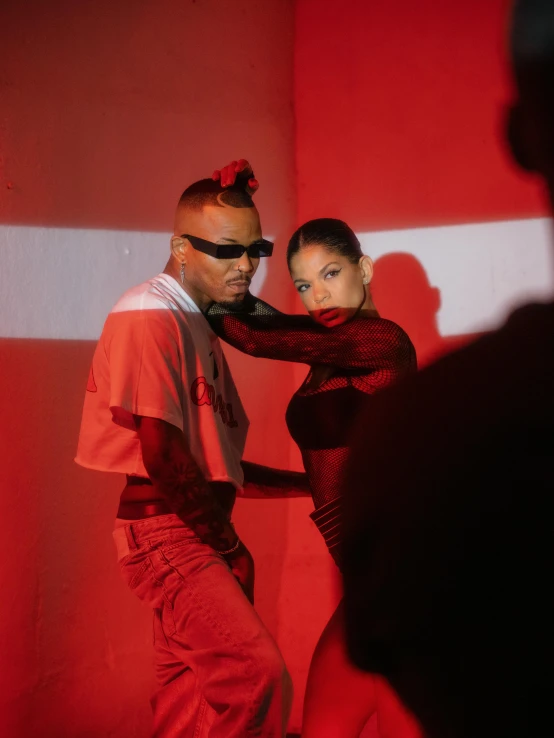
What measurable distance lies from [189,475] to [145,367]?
0.30 m

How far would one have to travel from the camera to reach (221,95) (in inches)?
124

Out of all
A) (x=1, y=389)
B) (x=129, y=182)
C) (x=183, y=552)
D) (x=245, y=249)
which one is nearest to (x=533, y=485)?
(x=183, y=552)

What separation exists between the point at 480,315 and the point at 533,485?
2.26m

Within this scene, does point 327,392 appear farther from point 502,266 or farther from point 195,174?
point 195,174

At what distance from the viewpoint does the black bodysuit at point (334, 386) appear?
215 cm

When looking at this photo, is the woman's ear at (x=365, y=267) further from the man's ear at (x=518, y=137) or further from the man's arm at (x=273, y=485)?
the man's ear at (x=518, y=137)

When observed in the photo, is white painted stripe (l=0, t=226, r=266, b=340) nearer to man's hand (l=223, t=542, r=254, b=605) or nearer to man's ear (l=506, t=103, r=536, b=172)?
man's hand (l=223, t=542, r=254, b=605)

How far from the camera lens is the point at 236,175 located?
2338mm

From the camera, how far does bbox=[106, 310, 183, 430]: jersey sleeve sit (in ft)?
6.39

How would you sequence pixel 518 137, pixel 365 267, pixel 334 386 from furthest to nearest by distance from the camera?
pixel 365 267, pixel 334 386, pixel 518 137

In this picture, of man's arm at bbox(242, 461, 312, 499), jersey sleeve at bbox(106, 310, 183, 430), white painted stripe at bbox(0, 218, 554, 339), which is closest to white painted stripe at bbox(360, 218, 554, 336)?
white painted stripe at bbox(0, 218, 554, 339)

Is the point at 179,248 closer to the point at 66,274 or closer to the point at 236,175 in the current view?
the point at 236,175

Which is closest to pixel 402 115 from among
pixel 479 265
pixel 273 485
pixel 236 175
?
pixel 479 265

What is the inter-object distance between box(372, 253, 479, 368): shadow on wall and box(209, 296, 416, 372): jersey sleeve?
699mm
